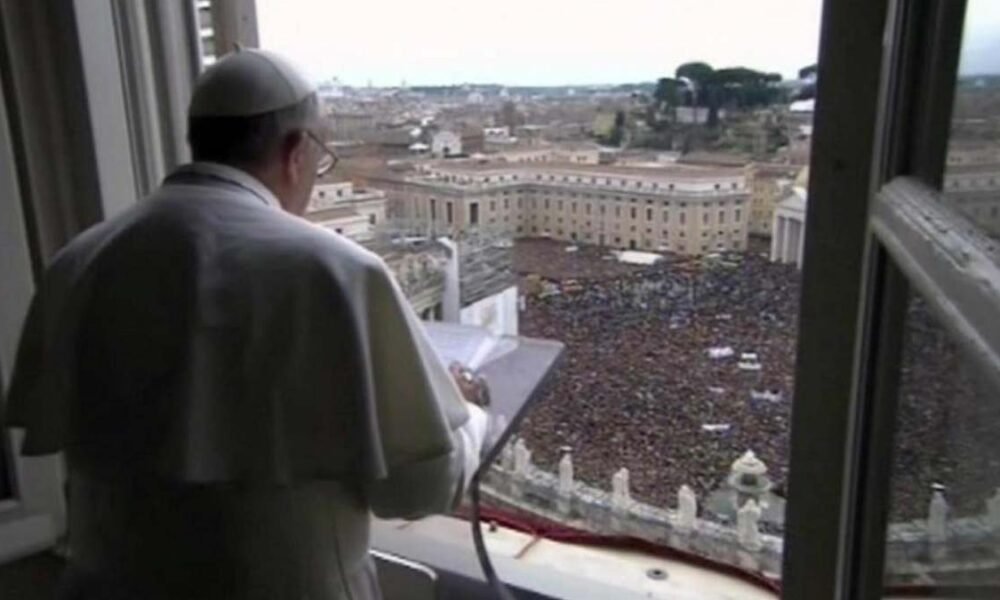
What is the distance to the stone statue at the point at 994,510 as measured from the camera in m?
0.48

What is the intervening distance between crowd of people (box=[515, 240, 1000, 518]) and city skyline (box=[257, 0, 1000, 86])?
26 centimetres

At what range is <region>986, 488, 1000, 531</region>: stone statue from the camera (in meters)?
0.48

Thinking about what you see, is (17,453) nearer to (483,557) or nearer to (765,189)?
(483,557)

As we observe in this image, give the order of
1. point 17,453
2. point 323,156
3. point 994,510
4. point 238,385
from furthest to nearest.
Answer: point 17,453 < point 323,156 < point 238,385 < point 994,510

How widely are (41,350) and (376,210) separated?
566 millimetres

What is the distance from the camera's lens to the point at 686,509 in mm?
1224

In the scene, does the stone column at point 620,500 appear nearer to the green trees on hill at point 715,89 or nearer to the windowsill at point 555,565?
the windowsill at point 555,565

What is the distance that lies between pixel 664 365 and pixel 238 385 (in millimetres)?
579

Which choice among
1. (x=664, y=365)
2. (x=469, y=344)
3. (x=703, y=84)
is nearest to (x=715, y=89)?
(x=703, y=84)

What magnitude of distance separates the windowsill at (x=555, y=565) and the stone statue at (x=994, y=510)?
767 millimetres

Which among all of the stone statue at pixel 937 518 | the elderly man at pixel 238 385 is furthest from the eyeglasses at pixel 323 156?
the stone statue at pixel 937 518

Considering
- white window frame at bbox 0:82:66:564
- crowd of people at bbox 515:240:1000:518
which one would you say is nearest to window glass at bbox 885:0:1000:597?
crowd of people at bbox 515:240:1000:518

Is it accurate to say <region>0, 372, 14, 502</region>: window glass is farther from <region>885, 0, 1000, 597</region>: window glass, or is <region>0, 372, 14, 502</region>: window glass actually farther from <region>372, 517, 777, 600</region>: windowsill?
<region>885, 0, 1000, 597</region>: window glass

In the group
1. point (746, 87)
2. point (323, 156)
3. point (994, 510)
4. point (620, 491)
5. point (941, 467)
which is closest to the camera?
point (994, 510)
